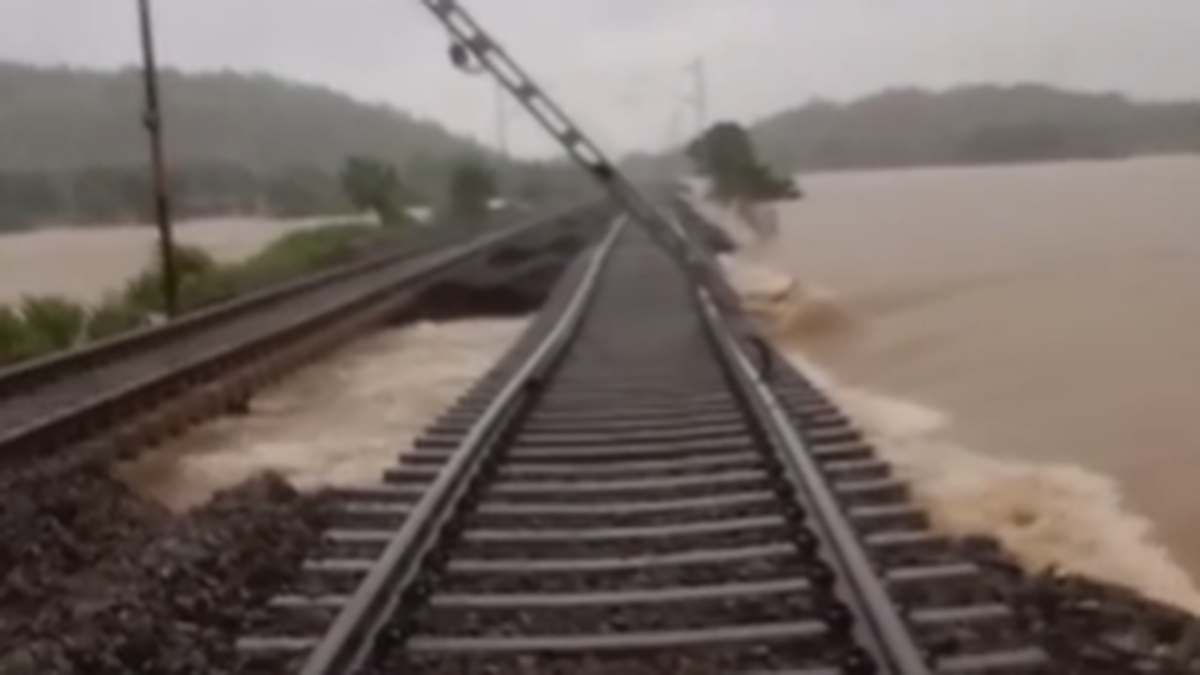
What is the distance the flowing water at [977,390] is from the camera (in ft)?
40.6

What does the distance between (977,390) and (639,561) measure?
16.2 metres

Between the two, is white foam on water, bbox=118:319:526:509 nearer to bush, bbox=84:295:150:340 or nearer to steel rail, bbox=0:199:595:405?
steel rail, bbox=0:199:595:405

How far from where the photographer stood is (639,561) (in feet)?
24.4

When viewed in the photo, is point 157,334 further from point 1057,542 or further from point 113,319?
point 1057,542

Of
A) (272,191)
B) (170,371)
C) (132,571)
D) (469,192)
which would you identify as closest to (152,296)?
(170,371)

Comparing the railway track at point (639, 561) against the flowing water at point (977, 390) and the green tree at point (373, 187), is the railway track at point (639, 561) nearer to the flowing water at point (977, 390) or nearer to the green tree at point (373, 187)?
the flowing water at point (977, 390)

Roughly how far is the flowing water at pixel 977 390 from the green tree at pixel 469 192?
37.5 ft

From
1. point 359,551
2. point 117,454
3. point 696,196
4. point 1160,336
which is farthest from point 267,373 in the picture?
point 696,196

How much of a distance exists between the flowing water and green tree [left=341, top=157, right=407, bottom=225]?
8313 mm

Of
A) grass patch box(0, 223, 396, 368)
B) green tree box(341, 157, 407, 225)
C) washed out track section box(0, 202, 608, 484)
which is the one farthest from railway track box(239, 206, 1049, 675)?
green tree box(341, 157, 407, 225)

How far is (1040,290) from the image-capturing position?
4109 cm

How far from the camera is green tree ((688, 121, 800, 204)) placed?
76312 millimetres

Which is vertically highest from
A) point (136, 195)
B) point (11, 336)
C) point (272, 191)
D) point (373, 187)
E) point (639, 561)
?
point (639, 561)

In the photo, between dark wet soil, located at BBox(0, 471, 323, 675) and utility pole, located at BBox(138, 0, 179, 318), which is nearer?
dark wet soil, located at BBox(0, 471, 323, 675)
